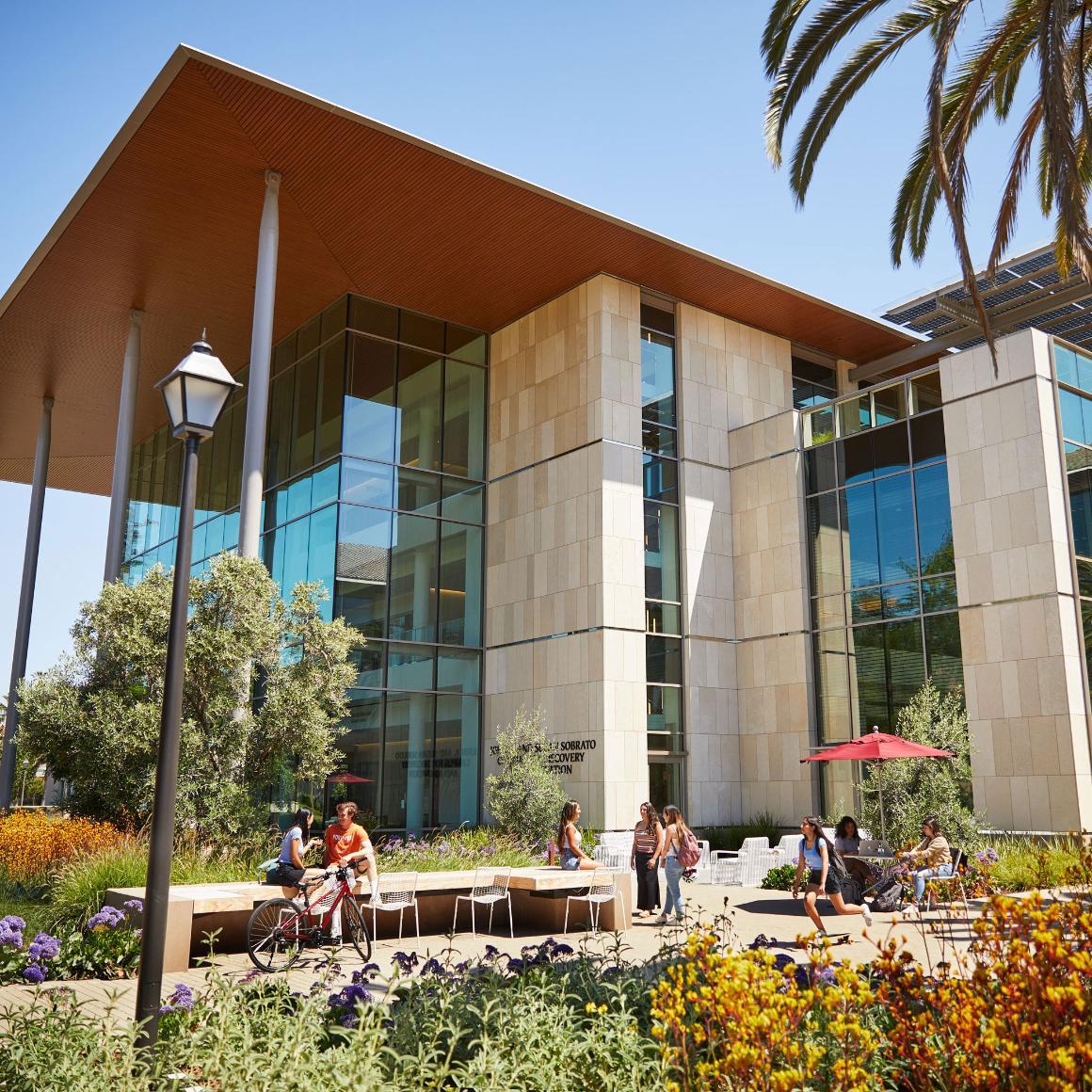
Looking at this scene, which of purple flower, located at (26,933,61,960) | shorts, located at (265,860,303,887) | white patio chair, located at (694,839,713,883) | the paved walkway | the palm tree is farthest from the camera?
Answer: white patio chair, located at (694,839,713,883)

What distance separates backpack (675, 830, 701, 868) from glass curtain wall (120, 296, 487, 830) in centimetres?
1027

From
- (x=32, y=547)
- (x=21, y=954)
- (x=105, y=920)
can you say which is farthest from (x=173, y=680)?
(x=32, y=547)

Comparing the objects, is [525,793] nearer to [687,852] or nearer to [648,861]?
[648,861]

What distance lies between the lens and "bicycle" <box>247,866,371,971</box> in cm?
1081

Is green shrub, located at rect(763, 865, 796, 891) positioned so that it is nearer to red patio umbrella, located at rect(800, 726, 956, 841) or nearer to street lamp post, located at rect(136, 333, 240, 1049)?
red patio umbrella, located at rect(800, 726, 956, 841)

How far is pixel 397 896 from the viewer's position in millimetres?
12391

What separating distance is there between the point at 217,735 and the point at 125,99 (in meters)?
12.3

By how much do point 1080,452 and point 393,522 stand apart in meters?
15.3

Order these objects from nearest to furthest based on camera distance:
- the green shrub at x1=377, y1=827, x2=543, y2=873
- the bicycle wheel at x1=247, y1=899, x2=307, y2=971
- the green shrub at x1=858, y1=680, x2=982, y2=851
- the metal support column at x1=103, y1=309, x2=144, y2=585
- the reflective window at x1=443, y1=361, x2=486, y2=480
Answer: the bicycle wheel at x1=247, y1=899, x2=307, y2=971, the green shrub at x1=377, y1=827, x2=543, y2=873, the green shrub at x1=858, y1=680, x2=982, y2=851, the reflective window at x1=443, y1=361, x2=486, y2=480, the metal support column at x1=103, y1=309, x2=144, y2=585

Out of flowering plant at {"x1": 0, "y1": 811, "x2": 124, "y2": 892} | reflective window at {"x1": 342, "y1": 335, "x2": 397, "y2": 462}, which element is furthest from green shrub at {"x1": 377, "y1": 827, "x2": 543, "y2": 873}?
reflective window at {"x1": 342, "y1": 335, "x2": 397, "y2": 462}

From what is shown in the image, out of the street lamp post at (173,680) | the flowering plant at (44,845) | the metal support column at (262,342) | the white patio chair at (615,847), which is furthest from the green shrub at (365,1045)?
the metal support column at (262,342)

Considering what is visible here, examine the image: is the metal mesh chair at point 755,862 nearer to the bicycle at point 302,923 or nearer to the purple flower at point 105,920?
the bicycle at point 302,923

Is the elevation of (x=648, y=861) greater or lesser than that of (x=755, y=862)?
greater

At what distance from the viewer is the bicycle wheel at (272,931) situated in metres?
10.7
